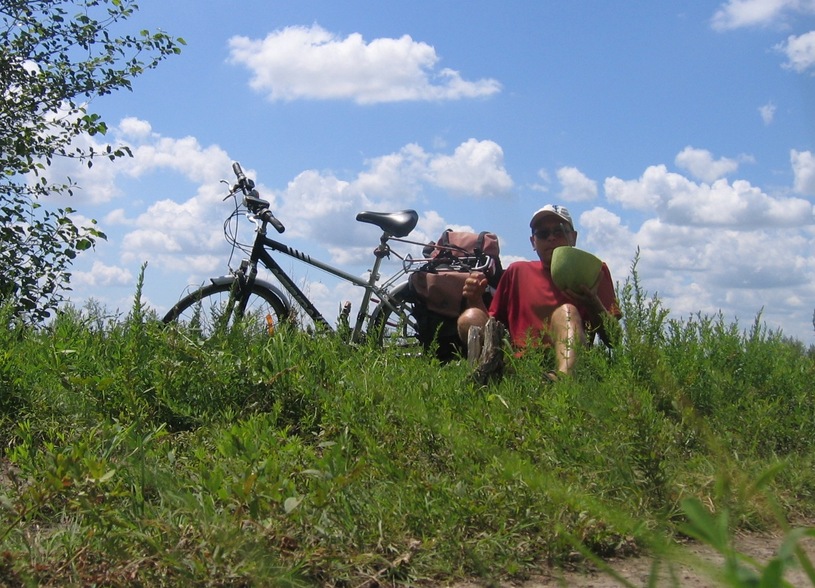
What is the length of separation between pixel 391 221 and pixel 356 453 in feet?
15.3

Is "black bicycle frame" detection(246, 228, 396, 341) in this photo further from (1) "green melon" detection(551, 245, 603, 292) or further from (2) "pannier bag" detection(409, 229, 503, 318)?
(1) "green melon" detection(551, 245, 603, 292)

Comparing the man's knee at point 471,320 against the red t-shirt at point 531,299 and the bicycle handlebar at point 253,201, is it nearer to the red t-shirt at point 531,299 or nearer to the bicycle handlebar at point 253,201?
the red t-shirt at point 531,299

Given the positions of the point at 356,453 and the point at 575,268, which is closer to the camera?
the point at 356,453

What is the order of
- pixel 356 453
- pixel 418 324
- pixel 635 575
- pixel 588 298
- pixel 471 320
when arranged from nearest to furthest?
pixel 635 575 → pixel 356 453 → pixel 588 298 → pixel 471 320 → pixel 418 324

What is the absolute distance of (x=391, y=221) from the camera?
7.68 m

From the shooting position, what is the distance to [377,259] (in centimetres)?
773

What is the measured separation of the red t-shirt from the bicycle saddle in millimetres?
2398

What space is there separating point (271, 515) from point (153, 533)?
0.31m

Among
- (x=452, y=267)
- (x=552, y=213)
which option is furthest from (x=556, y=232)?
(x=452, y=267)

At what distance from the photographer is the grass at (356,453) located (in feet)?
7.55

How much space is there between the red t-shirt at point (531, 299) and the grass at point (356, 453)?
21.6 inches

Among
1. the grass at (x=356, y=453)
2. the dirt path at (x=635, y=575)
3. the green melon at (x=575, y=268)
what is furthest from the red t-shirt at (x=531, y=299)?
the dirt path at (x=635, y=575)

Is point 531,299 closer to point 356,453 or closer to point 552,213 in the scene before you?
point 552,213

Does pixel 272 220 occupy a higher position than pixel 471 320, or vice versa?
pixel 272 220
